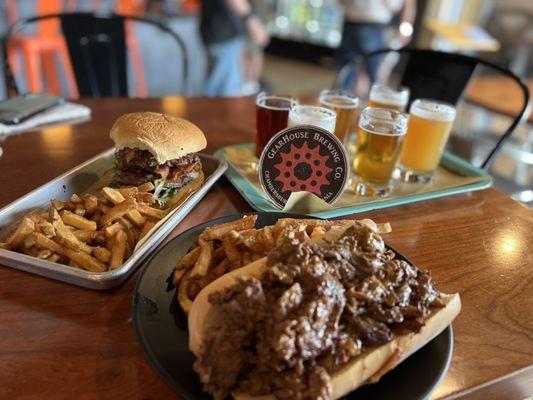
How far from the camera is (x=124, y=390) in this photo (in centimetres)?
86

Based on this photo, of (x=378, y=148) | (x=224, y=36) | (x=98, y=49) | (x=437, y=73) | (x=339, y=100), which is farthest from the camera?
(x=224, y=36)

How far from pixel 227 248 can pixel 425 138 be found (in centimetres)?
113

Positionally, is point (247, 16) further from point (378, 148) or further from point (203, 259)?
point (203, 259)

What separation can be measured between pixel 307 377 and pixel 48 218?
94cm

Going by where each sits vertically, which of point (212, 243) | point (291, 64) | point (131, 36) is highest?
point (212, 243)

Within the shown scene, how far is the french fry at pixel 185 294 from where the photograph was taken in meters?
0.99

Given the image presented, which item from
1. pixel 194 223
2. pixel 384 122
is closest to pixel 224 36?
pixel 384 122

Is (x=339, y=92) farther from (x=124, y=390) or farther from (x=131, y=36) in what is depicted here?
(x=131, y=36)

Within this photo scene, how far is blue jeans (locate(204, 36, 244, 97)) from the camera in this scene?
454 cm

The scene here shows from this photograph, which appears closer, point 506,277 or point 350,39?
point 506,277

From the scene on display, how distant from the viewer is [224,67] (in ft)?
15.6

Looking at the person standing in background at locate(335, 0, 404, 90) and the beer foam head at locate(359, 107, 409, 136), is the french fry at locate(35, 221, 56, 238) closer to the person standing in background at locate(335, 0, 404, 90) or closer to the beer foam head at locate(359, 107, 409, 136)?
the beer foam head at locate(359, 107, 409, 136)

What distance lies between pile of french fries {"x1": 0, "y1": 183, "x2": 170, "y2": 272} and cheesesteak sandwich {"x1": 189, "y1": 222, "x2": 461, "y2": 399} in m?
0.41

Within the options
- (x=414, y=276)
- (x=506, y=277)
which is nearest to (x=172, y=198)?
(x=414, y=276)
